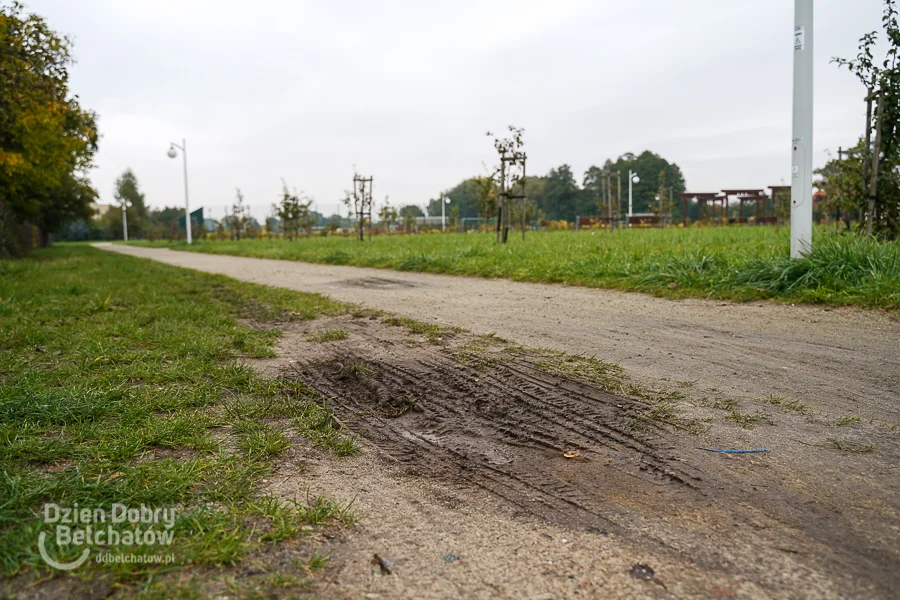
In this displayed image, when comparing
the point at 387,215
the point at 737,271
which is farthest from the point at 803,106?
the point at 387,215

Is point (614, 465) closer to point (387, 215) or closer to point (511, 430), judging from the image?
point (511, 430)

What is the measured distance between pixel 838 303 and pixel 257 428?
19.9 ft

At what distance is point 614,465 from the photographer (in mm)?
2551

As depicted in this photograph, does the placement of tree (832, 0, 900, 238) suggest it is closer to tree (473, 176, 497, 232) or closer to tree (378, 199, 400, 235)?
tree (473, 176, 497, 232)

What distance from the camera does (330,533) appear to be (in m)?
2.05

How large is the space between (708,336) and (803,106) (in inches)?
171

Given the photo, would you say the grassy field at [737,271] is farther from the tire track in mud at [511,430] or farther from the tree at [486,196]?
the tree at [486,196]

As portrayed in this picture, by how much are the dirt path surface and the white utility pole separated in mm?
3073

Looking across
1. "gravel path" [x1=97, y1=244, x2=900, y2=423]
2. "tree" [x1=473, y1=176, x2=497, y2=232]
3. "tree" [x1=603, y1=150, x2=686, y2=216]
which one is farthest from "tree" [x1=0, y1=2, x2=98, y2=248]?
"tree" [x1=603, y1=150, x2=686, y2=216]

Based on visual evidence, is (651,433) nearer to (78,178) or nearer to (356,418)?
(356,418)

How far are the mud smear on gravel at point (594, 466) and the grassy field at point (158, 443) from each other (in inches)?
17.1

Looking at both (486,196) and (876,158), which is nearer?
(876,158)

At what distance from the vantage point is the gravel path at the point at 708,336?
3.60 m

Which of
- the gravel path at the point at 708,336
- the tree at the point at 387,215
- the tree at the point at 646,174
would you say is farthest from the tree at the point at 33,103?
the tree at the point at 646,174
